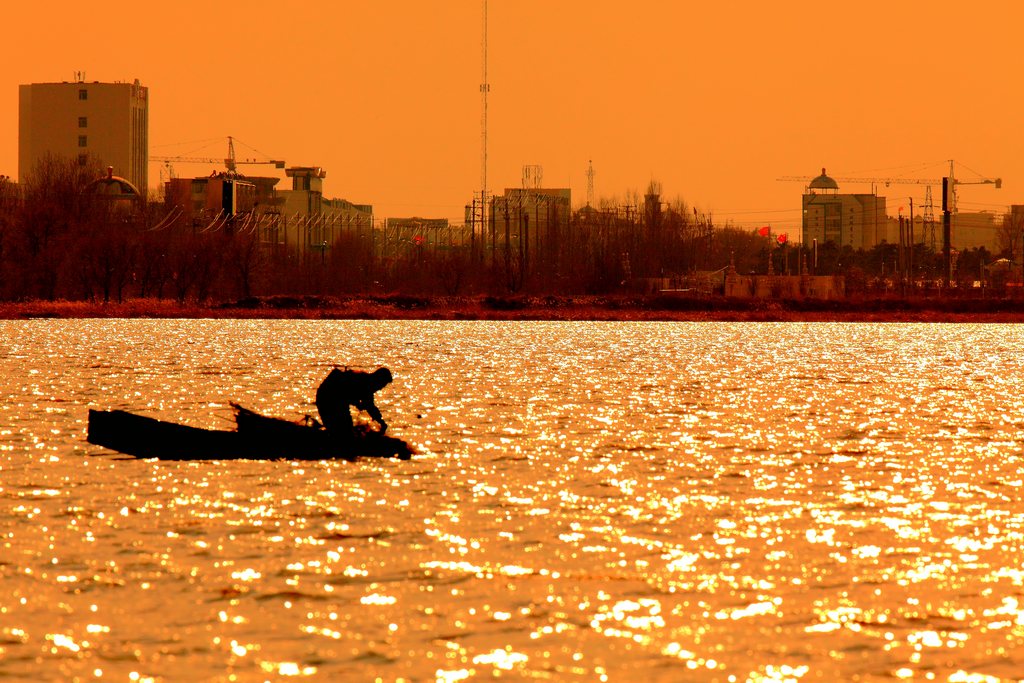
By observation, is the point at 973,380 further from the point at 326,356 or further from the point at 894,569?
the point at 894,569

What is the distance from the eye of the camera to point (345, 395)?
26469 mm

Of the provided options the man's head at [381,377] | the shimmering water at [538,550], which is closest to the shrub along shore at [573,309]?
the shimmering water at [538,550]

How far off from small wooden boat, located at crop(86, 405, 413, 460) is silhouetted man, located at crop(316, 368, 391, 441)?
0.74 ft

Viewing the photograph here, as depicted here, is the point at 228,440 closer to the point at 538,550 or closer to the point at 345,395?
the point at 345,395

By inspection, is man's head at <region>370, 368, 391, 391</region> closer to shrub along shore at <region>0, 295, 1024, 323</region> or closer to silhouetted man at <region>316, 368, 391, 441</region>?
silhouetted man at <region>316, 368, 391, 441</region>

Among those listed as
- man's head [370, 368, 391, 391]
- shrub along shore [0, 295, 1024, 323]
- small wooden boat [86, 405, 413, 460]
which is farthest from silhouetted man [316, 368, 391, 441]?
shrub along shore [0, 295, 1024, 323]

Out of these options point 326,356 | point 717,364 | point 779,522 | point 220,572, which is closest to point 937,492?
point 779,522

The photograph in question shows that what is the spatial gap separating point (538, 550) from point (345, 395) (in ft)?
29.7

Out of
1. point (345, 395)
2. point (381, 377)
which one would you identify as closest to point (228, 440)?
point (345, 395)

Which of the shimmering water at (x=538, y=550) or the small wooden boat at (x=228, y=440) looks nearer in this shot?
the shimmering water at (x=538, y=550)

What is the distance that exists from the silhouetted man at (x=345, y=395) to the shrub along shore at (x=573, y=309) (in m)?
110

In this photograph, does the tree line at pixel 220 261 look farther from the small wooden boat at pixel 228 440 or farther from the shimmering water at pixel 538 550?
the small wooden boat at pixel 228 440

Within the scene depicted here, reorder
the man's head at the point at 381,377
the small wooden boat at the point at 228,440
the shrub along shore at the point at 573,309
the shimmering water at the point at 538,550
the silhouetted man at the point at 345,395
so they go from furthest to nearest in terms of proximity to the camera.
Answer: the shrub along shore at the point at 573,309, the small wooden boat at the point at 228,440, the silhouetted man at the point at 345,395, the man's head at the point at 381,377, the shimmering water at the point at 538,550

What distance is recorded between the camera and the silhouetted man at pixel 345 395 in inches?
1030
